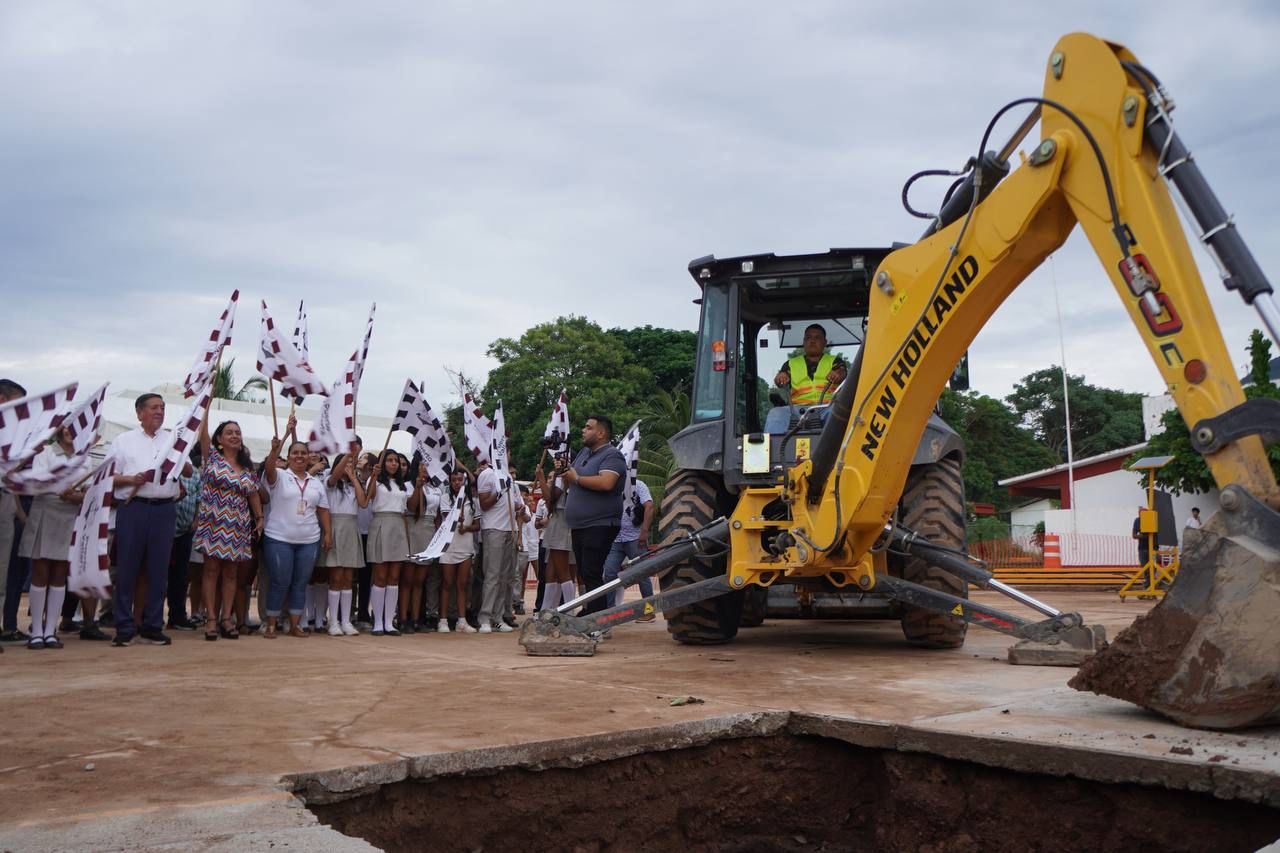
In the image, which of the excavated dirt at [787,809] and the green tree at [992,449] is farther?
the green tree at [992,449]

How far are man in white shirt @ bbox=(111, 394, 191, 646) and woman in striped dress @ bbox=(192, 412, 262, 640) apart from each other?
1.44 feet

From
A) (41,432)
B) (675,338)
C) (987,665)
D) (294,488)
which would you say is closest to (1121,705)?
(987,665)

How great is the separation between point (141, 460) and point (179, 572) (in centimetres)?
179

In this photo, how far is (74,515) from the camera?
7527 mm

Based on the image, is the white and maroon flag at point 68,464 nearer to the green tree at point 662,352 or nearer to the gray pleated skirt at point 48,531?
the gray pleated skirt at point 48,531

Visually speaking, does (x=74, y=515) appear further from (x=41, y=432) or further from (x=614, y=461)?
(x=614, y=461)

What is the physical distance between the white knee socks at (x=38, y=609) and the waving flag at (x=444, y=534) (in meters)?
2.82

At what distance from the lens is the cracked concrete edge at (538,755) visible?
3.37 m

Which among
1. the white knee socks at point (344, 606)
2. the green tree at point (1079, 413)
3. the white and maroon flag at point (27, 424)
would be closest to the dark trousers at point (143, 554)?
the white and maroon flag at point (27, 424)

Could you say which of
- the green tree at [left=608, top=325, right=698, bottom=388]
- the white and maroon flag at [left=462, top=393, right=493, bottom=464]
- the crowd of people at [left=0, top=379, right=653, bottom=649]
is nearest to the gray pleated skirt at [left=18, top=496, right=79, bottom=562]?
the crowd of people at [left=0, top=379, right=653, bottom=649]

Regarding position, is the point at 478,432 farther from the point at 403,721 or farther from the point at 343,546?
the point at 403,721

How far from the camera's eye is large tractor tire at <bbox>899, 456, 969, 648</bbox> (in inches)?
278

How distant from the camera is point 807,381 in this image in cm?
759

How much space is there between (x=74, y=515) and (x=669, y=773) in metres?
5.38
